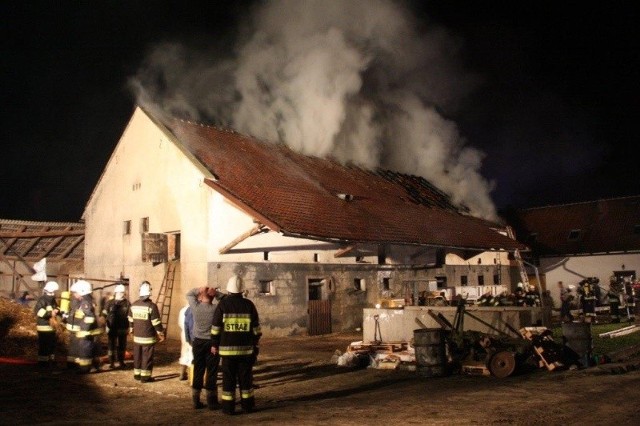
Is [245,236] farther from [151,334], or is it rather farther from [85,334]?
[151,334]

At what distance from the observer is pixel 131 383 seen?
9352 mm

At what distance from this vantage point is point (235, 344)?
6816 millimetres

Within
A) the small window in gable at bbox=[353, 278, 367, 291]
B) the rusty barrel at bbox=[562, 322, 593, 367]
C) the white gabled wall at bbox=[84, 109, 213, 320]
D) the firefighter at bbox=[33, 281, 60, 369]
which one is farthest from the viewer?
the small window in gable at bbox=[353, 278, 367, 291]

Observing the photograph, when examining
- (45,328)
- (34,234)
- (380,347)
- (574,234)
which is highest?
(574,234)

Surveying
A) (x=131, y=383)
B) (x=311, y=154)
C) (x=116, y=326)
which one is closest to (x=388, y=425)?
(x=131, y=383)

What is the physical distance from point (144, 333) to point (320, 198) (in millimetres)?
10663

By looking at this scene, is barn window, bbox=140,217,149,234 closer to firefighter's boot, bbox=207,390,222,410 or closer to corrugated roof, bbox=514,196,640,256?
firefighter's boot, bbox=207,390,222,410

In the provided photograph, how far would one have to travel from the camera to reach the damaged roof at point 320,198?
16562 mm

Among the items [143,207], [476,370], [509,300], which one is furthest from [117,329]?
[509,300]

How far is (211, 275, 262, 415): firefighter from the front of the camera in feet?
22.3

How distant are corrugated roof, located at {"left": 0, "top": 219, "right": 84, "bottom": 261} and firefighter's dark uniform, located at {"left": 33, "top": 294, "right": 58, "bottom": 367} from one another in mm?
10122

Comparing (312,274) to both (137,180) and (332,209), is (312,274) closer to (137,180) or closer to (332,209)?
Result: (332,209)

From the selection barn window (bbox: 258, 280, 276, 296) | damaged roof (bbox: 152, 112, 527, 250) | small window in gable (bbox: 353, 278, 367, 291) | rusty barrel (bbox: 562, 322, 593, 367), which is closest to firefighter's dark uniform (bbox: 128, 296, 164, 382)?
damaged roof (bbox: 152, 112, 527, 250)

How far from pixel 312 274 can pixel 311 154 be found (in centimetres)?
784
